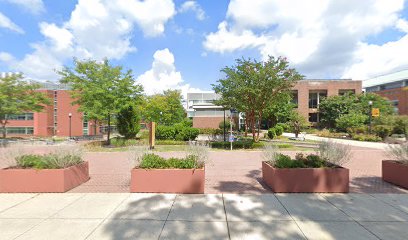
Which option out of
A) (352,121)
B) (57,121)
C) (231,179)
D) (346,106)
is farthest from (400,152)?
(57,121)

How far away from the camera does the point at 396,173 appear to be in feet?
21.5

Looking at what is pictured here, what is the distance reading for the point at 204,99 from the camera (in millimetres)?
72562

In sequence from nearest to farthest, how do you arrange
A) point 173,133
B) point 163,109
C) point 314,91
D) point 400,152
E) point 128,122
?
point 400,152
point 173,133
point 128,122
point 163,109
point 314,91

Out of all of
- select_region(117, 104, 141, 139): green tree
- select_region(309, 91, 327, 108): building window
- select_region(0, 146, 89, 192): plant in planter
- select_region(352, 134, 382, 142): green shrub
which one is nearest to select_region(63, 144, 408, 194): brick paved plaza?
select_region(0, 146, 89, 192): plant in planter

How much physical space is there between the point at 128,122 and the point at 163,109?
17.7 m

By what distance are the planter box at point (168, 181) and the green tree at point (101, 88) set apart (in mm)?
13380

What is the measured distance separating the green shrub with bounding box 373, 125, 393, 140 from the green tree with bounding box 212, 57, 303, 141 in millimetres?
16187

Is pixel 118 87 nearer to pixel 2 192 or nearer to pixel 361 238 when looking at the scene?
pixel 2 192

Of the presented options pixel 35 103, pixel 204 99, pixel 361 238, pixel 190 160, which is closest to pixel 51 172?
pixel 190 160

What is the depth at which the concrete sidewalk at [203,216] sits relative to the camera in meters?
3.65

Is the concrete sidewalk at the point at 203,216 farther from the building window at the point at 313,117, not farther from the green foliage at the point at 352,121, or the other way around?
the building window at the point at 313,117

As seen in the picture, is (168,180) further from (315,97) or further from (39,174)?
(315,97)

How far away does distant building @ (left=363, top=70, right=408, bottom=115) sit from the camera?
2279 inches

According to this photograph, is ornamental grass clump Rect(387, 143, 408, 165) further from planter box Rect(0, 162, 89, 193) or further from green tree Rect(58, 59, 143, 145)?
green tree Rect(58, 59, 143, 145)
